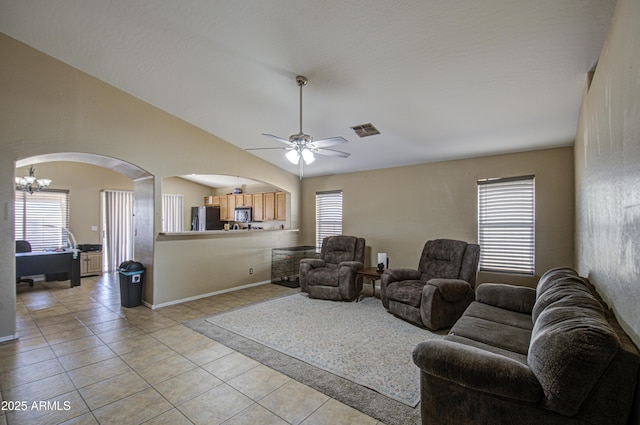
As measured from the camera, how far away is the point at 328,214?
6.84 m

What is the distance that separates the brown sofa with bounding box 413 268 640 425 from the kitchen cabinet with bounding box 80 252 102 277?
8.17 metres

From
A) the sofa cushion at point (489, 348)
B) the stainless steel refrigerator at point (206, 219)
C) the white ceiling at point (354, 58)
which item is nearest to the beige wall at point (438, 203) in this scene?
the white ceiling at point (354, 58)

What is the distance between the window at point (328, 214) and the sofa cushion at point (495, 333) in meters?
4.14

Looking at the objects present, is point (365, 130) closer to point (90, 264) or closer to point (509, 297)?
point (509, 297)

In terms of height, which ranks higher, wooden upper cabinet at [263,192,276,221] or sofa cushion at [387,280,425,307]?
wooden upper cabinet at [263,192,276,221]

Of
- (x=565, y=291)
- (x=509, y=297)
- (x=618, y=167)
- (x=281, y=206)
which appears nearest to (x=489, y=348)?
(x=565, y=291)

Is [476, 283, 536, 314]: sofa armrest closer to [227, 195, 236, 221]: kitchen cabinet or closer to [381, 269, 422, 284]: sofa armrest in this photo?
[381, 269, 422, 284]: sofa armrest

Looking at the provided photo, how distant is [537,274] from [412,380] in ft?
9.93

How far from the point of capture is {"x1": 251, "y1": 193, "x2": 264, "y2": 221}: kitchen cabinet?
7.73 meters

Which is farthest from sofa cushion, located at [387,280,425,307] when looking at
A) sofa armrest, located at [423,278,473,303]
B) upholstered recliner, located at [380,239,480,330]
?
sofa armrest, located at [423,278,473,303]

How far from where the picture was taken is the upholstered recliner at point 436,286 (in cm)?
365

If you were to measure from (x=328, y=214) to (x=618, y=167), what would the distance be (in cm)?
539

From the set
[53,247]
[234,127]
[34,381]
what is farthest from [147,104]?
[53,247]

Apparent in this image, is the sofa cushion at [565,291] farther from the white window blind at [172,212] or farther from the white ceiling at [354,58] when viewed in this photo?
the white window blind at [172,212]
